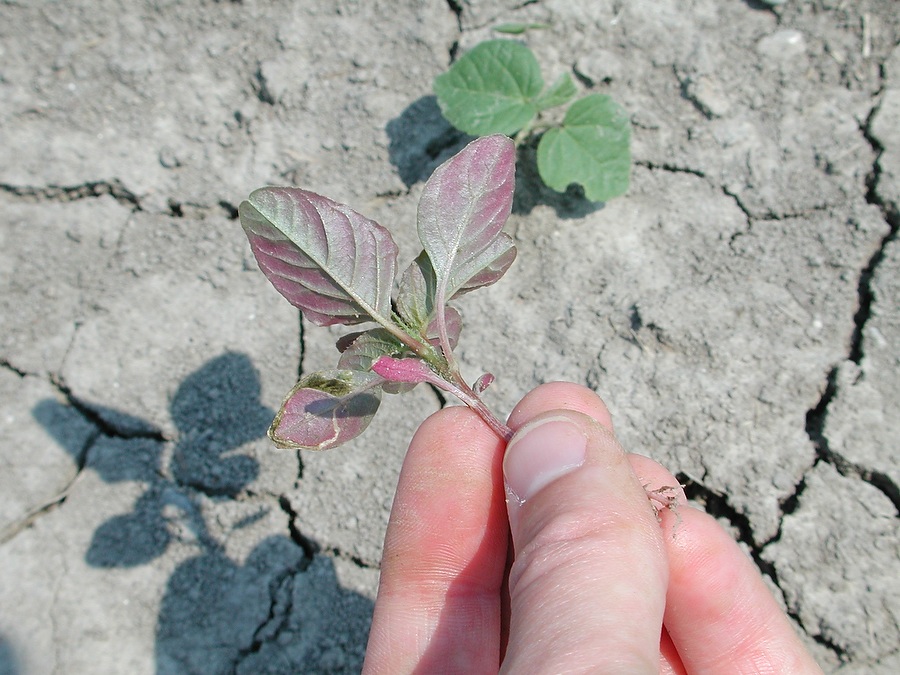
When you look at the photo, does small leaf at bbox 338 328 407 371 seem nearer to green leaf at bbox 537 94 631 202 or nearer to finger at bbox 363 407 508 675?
finger at bbox 363 407 508 675

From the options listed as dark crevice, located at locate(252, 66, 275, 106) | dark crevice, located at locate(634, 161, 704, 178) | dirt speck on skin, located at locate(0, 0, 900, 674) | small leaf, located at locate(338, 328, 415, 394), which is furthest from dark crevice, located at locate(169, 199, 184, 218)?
dark crevice, located at locate(634, 161, 704, 178)

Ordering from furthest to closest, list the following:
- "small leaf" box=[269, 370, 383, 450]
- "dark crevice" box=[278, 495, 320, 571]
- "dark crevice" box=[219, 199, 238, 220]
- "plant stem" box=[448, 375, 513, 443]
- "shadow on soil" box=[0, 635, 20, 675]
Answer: "dark crevice" box=[219, 199, 238, 220], "dark crevice" box=[278, 495, 320, 571], "shadow on soil" box=[0, 635, 20, 675], "plant stem" box=[448, 375, 513, 443], "small leaf" box=[269, 370, 383, 450]

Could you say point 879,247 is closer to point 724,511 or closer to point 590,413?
point 724,511

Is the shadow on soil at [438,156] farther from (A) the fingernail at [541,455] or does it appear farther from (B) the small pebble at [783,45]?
(A) the fingernail at [541,455]

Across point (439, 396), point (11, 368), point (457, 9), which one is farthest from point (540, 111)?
point (11, 368)

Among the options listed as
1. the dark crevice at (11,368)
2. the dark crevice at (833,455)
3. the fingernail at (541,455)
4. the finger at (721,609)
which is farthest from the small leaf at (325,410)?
the dark crevice at (11,368)

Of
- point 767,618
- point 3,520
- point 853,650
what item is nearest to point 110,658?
point 3,520
